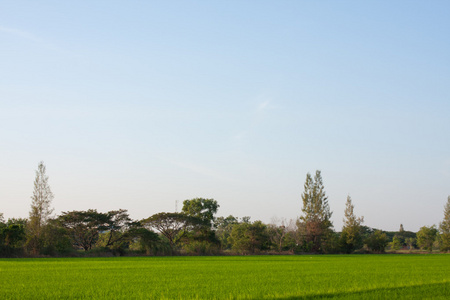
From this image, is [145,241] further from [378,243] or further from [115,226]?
[378,243]

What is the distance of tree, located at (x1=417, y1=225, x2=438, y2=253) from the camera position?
7644cm

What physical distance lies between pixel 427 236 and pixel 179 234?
50.4 meters

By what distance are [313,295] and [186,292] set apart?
12.8 feet

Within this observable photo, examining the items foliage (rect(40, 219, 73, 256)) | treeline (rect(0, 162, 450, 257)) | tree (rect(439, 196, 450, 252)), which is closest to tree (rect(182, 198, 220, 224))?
treeline (rect(0, 162, 450, 257))

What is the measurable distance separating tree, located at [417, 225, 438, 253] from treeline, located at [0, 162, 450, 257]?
0.18 meters

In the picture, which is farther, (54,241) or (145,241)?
(145,241)

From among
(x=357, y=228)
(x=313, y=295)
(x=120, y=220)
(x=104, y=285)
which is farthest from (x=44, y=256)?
(x=357, y=228)

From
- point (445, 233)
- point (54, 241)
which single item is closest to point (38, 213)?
point (54, 241)

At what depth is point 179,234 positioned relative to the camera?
5600cm

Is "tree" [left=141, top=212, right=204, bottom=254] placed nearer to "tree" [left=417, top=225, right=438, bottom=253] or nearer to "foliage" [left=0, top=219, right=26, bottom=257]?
"foliage" [left=0, top=219, right=26, bottom=257]

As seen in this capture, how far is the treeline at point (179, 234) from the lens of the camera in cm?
4128

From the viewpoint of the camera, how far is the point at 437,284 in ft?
47.0

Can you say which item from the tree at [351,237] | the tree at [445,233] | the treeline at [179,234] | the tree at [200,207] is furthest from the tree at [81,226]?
the tree at [445,233]

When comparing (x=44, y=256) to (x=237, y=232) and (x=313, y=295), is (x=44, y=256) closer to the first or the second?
(x=237, y=232)
